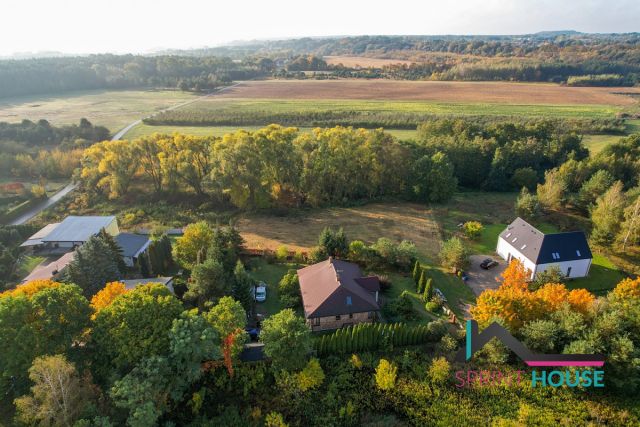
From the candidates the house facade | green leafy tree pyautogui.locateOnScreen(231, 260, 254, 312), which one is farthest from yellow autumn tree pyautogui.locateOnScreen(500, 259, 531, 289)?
green leafy tree pyautogui.locateOnScreen(231, 260, 254, 312)

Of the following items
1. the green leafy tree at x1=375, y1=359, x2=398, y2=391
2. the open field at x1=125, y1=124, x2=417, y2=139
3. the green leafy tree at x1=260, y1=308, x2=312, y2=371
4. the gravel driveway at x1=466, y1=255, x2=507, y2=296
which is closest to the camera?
the green leafy tree at x1=260, y1=308, x2=312, y2=371

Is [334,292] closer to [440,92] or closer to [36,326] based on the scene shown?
[36,326]

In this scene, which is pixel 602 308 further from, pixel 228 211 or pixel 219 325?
pixel 228 211

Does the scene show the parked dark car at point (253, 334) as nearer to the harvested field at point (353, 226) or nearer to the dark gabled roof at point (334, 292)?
the dark gabled roof at point (334, 292)

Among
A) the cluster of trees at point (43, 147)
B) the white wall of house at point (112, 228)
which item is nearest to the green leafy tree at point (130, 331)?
the white wall of house at point (112, 228)

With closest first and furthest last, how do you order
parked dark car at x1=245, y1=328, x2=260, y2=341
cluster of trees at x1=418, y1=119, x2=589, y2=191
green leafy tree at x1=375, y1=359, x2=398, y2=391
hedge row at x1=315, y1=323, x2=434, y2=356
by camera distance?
green leafy tree at x1=375, y1=359, x2=398, y2=391 < hedge row at x1=315, y1=323, x2=434, y2=356 < parked dark car at x1=245, y1=328, x2=260, y2=341 < cluster of trees at x1=418, y1=119, x2=589, y2=191

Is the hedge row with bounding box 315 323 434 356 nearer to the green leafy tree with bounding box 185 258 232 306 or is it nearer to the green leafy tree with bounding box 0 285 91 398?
the green leafy tree with bounding box 185 258 232 306

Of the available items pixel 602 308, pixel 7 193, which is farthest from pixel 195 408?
pixel 7 193
